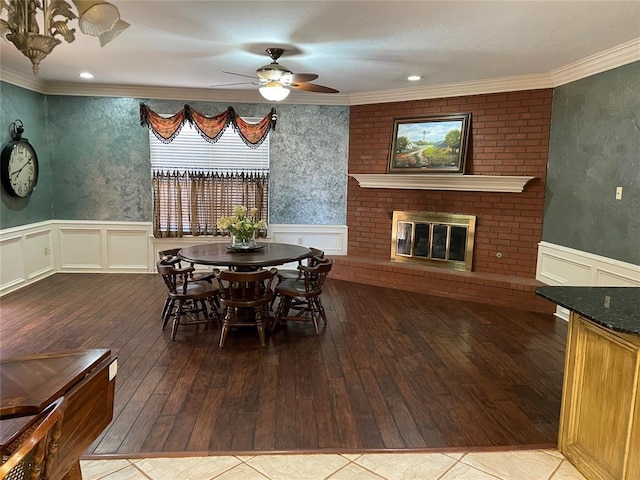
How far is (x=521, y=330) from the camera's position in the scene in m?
4.36

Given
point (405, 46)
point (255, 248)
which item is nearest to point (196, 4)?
point (405, 46)

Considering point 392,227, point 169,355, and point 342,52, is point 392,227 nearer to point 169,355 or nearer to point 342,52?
point 342,52

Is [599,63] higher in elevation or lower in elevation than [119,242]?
higher

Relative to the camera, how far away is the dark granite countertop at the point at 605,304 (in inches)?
74.8

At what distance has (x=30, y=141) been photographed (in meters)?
5.79

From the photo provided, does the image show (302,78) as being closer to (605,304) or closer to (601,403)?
(605,304)

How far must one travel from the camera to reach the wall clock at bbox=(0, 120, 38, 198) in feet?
16.9

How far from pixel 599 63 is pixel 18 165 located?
21.1 ft

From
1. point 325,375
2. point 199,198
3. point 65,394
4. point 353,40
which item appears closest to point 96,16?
point 65,394

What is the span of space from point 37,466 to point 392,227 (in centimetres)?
539

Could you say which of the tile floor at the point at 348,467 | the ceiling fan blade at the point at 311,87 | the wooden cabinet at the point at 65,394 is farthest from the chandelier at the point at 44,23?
the ceiling fan blade at the point at 311,87

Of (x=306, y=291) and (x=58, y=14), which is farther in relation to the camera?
(x=306, y=291)

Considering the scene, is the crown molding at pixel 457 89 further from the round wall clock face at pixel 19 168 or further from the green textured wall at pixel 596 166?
the round wall clock face at pixel 19 168

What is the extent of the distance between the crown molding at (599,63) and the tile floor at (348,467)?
3.38m
